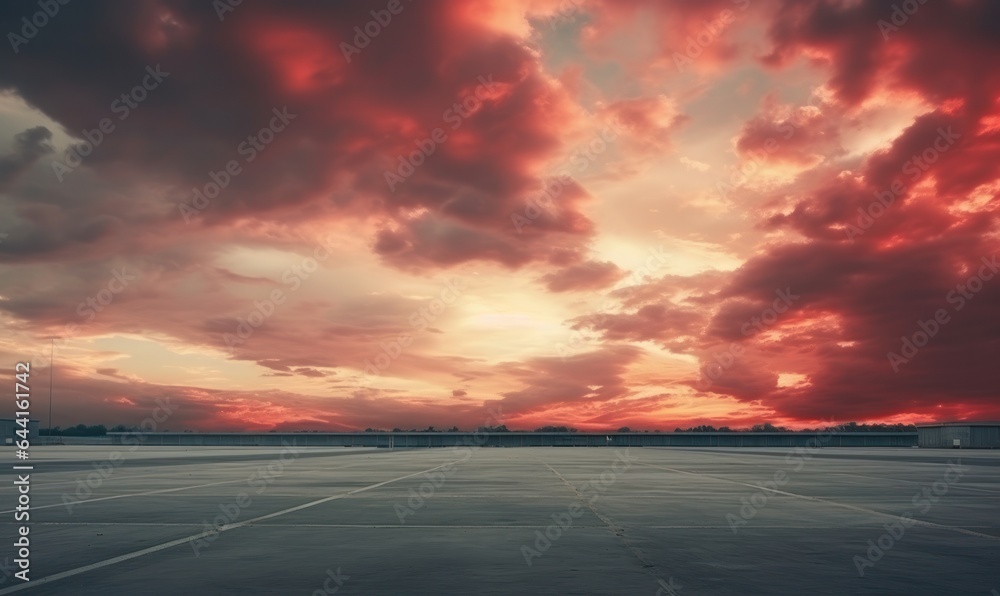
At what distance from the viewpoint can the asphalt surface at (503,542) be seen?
8891 millimetres

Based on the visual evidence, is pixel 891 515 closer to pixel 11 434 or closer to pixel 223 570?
pixel 223 570

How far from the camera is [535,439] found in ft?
474

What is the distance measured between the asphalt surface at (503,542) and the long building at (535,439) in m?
114

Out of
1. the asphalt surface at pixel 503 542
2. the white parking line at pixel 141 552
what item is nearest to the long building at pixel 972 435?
the asphalt surface at pixel 503 542

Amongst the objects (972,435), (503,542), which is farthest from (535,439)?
(503,542)

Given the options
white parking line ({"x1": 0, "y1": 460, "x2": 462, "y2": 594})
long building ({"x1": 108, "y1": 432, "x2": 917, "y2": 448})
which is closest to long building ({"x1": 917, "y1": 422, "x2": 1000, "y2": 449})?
long building ({"x1": 108, "y1": 432, "x2": 917, "y2": 448})

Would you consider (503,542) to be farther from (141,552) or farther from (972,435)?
(972,435)

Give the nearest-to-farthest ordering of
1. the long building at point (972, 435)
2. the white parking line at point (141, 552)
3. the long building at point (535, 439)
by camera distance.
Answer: the white parking line at point (141, 552) → the long building at point (972, 435) → the long building at point (535, 439)

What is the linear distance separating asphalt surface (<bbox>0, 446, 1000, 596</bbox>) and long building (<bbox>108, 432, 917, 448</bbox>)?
11359 cm

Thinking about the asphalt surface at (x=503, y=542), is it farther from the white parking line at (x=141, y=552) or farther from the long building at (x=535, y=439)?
the long building at (x=535, y=439)

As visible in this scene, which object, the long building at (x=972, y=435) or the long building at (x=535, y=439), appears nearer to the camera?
the long building at (x=972, y=435)

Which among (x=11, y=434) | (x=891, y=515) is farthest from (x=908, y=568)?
(x=11, y=434)

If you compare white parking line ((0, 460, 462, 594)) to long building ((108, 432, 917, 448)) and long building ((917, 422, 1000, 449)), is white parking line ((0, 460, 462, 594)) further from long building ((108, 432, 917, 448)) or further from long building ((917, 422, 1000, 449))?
long building ((108, 432, 917, 448))

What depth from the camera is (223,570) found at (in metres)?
9.63
